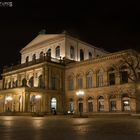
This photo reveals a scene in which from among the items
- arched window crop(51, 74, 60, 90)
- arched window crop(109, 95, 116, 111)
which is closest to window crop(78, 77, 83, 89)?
arched window crop(51, 74, 60, 90)

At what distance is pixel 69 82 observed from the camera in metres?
51.0

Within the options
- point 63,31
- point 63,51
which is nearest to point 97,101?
point 63,51

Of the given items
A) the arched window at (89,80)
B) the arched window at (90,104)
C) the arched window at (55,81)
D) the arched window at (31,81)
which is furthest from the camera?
the arched window at (31,81)

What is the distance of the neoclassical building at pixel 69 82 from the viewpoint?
41906mm

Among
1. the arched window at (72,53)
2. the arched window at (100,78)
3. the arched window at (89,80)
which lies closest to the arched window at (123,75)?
the arched window at (100,78)

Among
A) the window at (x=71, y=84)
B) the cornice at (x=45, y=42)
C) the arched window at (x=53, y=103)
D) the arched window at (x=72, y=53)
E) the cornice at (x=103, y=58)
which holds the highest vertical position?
the cornice at (x=45, y=42)

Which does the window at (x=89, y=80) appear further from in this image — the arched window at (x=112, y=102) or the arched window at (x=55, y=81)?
the arched window at (x=55, y=81)

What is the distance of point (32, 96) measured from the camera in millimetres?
48469

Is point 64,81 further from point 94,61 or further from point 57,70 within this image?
point 94,61

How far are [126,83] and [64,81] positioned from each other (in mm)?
15362

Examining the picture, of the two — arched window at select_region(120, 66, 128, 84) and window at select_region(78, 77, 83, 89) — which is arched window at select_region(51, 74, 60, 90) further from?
arched window at select_region(120, 66, 128, 84)

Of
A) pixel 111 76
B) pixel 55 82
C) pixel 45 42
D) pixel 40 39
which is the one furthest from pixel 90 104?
pixel 40 39

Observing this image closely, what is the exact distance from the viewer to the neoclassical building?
137 ft

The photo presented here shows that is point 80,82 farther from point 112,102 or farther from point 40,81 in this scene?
point 112,102
